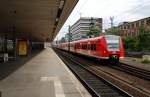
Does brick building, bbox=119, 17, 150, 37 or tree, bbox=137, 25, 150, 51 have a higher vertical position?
brick building, bbox=119, 17, 150, 37

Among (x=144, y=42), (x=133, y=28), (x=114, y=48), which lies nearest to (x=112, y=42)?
(x=114, y=48)

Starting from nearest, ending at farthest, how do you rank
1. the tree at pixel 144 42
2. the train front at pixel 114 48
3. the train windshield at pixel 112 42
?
the train front at pixel 114 48 < the train windshield at pixel 112 42 < the tree at pixel 144 42

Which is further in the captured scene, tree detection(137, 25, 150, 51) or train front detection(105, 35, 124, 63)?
tree detection(137, 25, 150, 51)

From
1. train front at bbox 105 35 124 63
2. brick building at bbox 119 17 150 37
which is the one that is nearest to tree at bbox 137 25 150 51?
train front at bbox 105 35 124 63

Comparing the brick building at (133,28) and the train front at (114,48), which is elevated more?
the brick building at (133,28)

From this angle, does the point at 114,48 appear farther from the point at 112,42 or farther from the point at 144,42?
the point at 144,42

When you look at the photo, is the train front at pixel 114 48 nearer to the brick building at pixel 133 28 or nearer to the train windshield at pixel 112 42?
the train windshield at pixel 112 42

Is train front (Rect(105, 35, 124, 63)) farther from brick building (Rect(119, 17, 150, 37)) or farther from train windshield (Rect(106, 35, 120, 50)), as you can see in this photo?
brick building (Rect(119, 17, 150, 37))

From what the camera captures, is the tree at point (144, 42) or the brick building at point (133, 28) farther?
the brick building at point (133, 28)

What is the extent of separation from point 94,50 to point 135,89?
15852 millimetres

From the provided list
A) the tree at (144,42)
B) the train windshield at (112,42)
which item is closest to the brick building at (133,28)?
the tree at (144,42)

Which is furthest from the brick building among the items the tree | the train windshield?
the train windshield

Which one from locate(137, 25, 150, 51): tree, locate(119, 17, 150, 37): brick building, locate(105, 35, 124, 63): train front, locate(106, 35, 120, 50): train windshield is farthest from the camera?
locate(119, 17, 150, 37): brick building

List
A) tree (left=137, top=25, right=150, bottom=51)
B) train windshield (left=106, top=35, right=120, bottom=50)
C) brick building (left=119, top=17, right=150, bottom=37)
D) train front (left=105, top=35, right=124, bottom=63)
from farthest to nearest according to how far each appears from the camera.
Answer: brick building (left=119, top=17, right=150, bottom=37)
tree (left=137, top=25, right=150, bottom=51)
train windshield (left=106, top=35, right=120, bottom=50)
train front (left=105, top=35, right=124, bottom=63)
